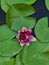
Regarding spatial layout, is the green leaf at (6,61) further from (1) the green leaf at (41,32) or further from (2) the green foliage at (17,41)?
(1) the green leaf at (41,32)

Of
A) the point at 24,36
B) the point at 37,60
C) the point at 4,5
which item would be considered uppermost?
the point at 4,5

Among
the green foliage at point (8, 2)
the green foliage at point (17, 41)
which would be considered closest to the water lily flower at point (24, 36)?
the green foliage at point (17, 41)

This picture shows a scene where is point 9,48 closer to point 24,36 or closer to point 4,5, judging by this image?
point 24,36

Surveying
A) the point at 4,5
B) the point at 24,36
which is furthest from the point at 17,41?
the point at 4,5

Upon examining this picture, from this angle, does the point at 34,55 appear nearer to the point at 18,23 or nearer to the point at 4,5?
the point at 18,23

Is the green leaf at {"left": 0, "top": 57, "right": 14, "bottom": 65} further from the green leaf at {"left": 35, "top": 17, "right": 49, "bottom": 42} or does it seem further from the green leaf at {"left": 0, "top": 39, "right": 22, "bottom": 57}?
the green leaf at {"left": 35, "top": 17, "right": 49, "bottom": 42}

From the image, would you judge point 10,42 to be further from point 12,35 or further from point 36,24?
point 36,24

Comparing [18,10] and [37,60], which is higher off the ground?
[18,10]

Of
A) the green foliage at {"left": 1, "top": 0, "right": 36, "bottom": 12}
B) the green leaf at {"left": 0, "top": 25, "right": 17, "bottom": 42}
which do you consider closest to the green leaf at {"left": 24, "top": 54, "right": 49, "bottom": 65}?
the green leaf at {"left": 0, "top": 25, "right": 17, "bottom": 42}

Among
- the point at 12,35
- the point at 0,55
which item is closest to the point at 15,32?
the point at 12,35
